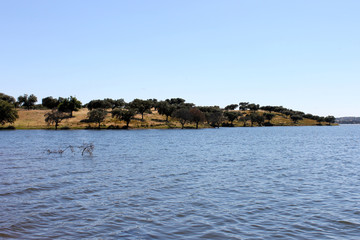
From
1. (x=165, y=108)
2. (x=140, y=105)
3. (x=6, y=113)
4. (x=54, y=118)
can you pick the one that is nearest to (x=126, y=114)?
(x=140, y=105)

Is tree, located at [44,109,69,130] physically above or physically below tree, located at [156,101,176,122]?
below

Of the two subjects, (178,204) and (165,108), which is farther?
(165,108)

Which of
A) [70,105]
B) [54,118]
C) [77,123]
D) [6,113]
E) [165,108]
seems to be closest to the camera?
[6,113]

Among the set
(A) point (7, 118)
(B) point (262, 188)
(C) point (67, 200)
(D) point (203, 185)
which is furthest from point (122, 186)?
(A) point (7, 118)

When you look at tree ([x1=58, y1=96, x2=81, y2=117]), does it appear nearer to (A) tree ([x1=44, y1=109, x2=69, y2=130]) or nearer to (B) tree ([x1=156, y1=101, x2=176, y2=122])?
(A) tree ([x1=44, y1=109, x2=69, y2=130])

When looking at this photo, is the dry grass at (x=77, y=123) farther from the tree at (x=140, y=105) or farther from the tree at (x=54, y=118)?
the tree at (x=140, y=105)

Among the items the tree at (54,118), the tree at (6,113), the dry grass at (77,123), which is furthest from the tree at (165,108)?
the tree at (6,113)

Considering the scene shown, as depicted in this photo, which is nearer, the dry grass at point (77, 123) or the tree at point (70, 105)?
the dry grass at point (77, 123)

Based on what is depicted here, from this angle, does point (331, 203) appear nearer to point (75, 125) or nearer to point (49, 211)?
point (49, 211)

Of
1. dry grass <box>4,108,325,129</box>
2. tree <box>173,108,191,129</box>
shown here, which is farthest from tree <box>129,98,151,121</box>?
tree <box>173,108,191,129</box>

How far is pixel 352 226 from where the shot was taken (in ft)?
50.5

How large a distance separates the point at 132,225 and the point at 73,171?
62.8ft

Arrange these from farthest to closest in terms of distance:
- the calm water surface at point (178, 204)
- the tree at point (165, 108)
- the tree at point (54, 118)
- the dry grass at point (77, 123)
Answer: the tree at point (165, 108), the dry grass at point (77, 123), the tree at point (54, 118), the calm water surface at point (178, 204)

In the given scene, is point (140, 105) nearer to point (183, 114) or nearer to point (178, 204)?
point (183, 114)
